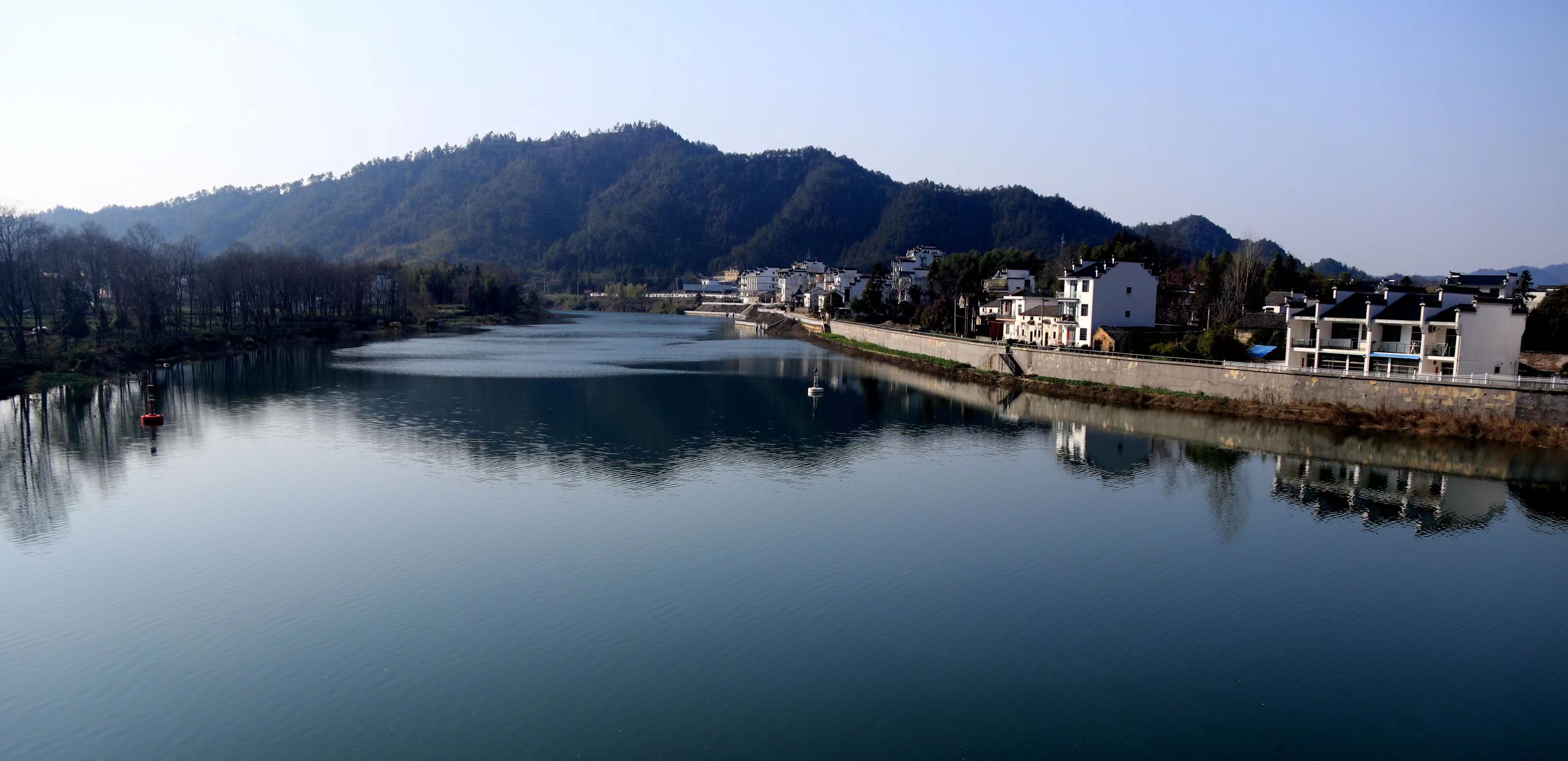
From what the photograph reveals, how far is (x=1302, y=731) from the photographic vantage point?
679 cm

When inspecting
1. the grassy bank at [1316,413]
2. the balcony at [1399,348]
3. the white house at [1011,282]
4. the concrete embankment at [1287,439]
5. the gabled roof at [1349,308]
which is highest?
the white house at [1011,282]

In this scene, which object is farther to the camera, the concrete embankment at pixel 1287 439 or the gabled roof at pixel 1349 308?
the gabled roof at pixel 1349 308

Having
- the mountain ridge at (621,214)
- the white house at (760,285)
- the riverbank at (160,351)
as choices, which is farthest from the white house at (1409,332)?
the mountain ridge at (621,214)

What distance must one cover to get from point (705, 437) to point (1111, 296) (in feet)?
53.0

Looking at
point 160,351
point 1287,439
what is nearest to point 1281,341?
point 1287,439

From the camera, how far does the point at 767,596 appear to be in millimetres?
9398

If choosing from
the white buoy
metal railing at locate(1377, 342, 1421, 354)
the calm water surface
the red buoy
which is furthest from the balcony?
the red buoy

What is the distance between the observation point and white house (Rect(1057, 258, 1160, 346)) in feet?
93.2

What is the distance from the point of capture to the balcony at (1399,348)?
2039cm

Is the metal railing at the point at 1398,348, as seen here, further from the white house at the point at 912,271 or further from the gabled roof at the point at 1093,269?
the white house at the point at 912,271

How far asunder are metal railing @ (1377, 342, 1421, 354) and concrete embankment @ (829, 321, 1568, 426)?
192cm

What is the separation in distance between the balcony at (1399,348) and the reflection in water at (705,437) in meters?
3.41

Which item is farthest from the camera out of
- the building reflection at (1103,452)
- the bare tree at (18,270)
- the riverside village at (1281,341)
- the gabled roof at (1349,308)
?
the bare tree at (18,270)

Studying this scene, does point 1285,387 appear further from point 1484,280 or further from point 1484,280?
point 1484,280
